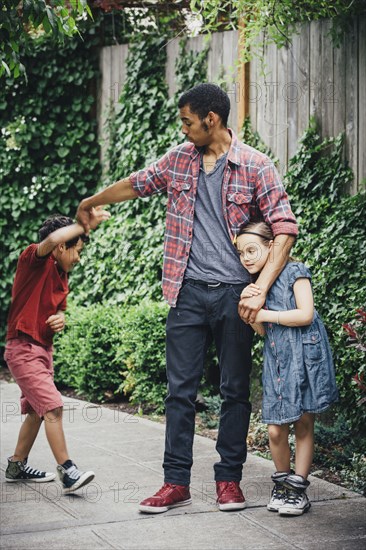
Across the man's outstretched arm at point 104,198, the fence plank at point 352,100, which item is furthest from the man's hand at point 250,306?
the fence plank at point 352,100

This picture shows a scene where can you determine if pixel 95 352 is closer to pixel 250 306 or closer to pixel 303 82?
pixel 303 82

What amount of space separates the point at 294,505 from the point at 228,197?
1.54m

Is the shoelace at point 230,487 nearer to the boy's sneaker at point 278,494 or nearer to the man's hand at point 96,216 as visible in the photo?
the boy's sneaker at point 278,494

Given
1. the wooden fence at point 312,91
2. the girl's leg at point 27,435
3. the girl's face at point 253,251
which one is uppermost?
the wooden fence at point 312,91

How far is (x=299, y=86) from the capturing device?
7.25 meters

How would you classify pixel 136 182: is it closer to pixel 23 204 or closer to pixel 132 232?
pixel 132 232

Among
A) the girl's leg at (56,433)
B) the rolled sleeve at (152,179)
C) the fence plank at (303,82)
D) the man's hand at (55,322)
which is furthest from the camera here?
the fence plank at (303,82)

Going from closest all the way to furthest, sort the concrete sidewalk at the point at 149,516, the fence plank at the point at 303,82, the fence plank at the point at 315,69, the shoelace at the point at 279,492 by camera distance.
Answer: the concrete sidewalk at the point at 149,516 → the shoelace at the point at 279,492 → the fence plank at the point at 315,69 → the fence plank at the point at 303,82

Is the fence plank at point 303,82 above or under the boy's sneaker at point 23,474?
above

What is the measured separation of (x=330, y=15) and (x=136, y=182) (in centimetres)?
256

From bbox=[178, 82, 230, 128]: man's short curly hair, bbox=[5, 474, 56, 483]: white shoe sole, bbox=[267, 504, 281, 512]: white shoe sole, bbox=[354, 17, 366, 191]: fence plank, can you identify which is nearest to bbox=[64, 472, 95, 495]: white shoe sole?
bbox=[5, 474, 56, 483]: white shoe sole

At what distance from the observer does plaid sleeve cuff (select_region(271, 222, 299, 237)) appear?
481cm

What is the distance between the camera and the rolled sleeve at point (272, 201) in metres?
4.86

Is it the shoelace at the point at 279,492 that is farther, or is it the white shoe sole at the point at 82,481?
the white shoe sole at the point at 82,481
